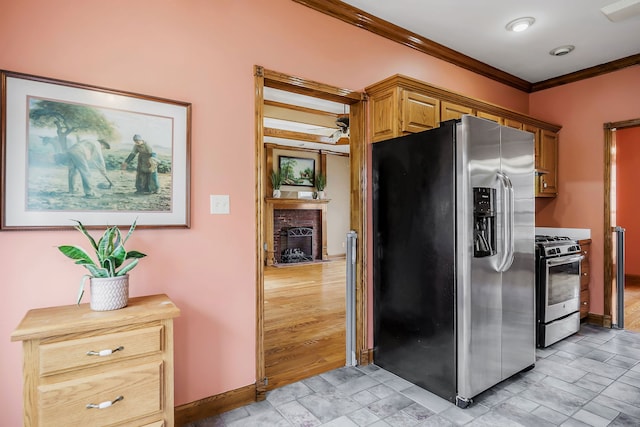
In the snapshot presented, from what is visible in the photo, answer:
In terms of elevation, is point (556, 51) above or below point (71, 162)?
above

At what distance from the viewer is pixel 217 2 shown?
2.31 m

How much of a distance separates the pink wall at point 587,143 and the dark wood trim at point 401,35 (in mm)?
753

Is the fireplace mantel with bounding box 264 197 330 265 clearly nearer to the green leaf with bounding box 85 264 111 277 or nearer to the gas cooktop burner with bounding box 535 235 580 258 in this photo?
the gas cooktop burner with bounding box 535 235 580 258

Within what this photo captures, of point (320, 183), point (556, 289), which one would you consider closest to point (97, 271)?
point (556, 289)

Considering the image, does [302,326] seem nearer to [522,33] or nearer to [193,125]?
[193,125]

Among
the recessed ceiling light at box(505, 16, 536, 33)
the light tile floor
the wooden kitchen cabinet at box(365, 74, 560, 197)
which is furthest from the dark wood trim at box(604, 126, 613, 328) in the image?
the recessed ceiling light at box(505, 16, 536, 33)

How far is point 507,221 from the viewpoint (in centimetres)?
247

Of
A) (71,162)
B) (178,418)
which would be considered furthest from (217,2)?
(178,418)

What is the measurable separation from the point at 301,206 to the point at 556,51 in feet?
19.3

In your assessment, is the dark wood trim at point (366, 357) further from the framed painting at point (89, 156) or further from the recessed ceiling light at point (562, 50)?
the recessed ceiling light at point (562, 50)

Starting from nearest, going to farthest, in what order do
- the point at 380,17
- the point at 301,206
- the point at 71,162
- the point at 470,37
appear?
1. the point at 71,162
2. the point at 380,17
3. the point at 470,37
4. the point at 301,206

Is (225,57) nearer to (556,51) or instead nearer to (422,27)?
(422,27)

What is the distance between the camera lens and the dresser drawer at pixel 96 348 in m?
1.44

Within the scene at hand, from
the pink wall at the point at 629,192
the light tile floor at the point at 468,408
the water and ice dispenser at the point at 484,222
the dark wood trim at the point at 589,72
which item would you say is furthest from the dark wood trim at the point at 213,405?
the pink wall at the point at 629,192
